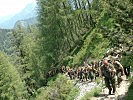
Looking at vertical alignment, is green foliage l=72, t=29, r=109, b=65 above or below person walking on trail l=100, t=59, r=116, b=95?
below

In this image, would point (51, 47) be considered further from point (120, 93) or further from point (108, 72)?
point (108, 72)

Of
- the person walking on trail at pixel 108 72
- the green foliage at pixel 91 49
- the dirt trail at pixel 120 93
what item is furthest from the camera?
the green foliage at pixel 91 49

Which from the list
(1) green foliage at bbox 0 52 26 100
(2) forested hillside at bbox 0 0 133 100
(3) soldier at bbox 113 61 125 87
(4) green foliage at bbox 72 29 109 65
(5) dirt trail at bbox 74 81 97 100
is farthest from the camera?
(2) forested hillside at bbox 0 0 133 100

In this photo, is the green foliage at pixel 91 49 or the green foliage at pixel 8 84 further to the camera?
the green foliage at pixel 8 84

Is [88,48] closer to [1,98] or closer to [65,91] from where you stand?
[1,98]

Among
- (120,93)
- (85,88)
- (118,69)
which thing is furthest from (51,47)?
(120,93)

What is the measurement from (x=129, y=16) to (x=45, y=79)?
44.8m

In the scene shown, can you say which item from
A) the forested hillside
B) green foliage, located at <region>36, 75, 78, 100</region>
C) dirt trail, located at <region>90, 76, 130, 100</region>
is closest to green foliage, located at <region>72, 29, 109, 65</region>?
the forested hillside

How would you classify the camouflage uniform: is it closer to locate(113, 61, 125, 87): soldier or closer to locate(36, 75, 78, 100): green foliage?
locate(113, 61, 125, 87): soldier

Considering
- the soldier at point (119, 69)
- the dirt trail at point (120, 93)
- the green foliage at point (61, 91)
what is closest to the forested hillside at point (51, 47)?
the green foliage at point (61, 91)

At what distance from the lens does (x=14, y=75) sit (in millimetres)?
47719

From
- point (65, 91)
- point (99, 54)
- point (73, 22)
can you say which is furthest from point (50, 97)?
point (73, 22)

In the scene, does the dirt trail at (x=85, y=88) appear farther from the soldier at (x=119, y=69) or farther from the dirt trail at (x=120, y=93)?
the soldier at (x=119, y=69)

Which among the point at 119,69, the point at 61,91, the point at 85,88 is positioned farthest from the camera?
the point at 85,88
